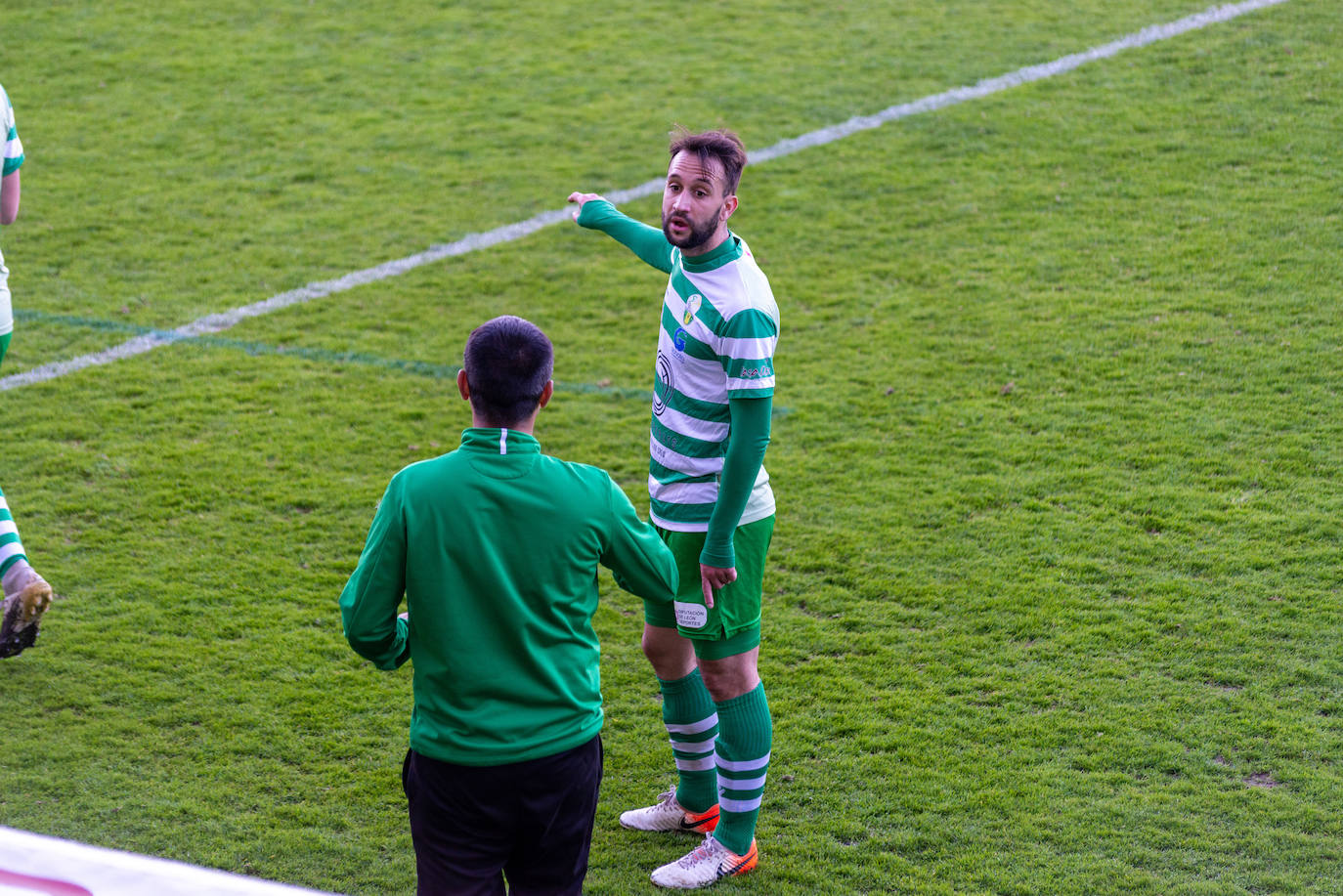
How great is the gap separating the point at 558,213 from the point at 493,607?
695 centimetres

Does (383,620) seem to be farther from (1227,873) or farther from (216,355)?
(216,355)

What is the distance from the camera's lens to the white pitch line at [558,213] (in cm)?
751

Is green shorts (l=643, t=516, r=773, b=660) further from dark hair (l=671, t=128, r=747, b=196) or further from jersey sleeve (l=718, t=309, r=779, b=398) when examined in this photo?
dark hair (l=671, t=128, r=747, b=196)

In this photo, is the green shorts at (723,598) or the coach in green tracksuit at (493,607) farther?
the green shorts at (723,598)

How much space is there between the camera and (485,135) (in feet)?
34.7

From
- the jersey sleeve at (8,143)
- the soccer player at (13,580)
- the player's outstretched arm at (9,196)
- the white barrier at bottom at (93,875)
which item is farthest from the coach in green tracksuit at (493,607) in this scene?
the player's outstretched arm at (9,196)

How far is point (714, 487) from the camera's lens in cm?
353

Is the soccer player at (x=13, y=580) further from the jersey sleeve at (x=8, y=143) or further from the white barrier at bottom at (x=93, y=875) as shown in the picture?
the white barrier at bottom at (x=93, y=875)

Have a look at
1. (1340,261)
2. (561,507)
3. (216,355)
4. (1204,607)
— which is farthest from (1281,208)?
(561,507)

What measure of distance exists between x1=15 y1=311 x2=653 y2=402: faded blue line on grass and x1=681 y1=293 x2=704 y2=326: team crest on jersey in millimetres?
3429

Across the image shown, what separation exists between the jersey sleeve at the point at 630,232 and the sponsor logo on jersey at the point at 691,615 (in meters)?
1.01

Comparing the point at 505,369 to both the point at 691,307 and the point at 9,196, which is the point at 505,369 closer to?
the point at 691,307

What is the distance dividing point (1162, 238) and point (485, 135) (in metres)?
5.24

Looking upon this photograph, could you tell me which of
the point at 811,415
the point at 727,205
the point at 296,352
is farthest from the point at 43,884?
the point at 296,352
